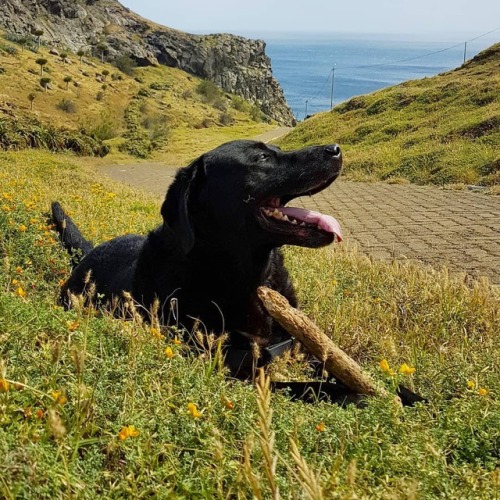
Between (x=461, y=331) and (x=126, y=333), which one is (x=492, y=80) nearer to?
(x=461, y=331)

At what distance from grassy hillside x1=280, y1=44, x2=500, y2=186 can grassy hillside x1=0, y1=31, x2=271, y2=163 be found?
36.8ft

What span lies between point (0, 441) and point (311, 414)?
94cm

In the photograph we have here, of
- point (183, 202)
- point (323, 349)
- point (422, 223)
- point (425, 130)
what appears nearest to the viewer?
point (323, 349)

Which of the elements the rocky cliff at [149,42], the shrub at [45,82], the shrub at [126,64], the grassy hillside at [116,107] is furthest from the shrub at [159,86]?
the shrub at [45,82]

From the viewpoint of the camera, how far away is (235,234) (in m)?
2.97

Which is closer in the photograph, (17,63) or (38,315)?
(38,315)

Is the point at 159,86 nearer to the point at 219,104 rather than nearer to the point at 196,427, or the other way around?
Result: the point at 219,104

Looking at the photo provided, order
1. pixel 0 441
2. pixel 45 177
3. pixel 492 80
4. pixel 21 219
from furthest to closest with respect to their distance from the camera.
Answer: pixel 492 80 < pixel 45 177 < pixel 21 219 < pixel 0 441

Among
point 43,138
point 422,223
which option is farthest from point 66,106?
point 422,223

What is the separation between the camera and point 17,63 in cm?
4919

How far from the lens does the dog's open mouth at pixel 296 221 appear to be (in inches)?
115

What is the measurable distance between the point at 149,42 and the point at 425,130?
8190 centimetres

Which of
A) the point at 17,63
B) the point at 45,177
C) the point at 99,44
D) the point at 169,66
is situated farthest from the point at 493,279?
the point at 169,66

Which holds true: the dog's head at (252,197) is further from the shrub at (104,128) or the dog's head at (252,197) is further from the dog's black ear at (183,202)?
the shrub at (104,128)
